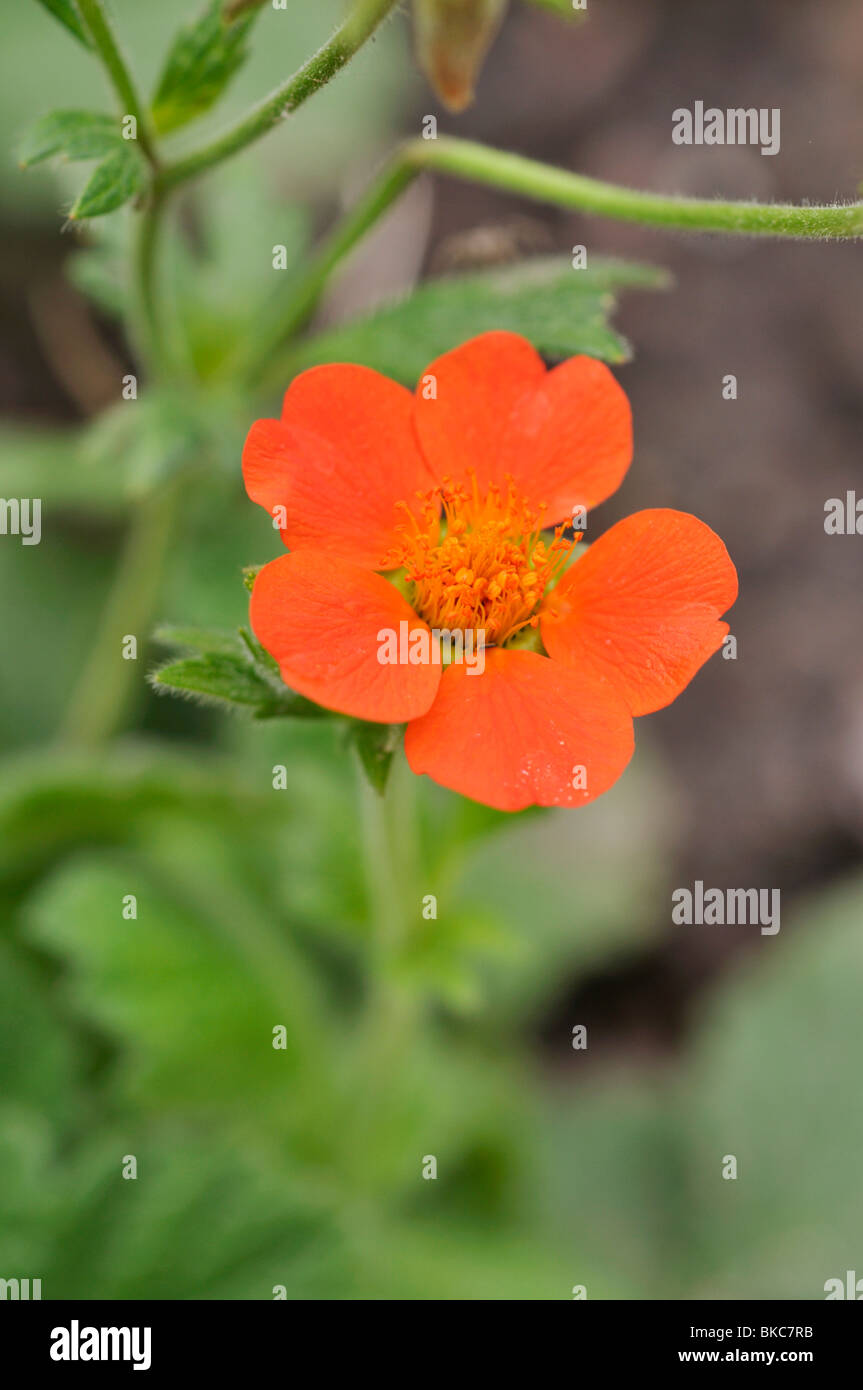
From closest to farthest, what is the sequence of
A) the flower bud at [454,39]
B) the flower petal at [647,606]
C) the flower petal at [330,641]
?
the flower petal at [330,641], the flower petal at [647,606], the flower bud at [454,39]

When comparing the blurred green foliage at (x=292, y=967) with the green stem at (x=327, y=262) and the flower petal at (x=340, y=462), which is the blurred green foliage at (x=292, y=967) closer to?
the green stem at (x=327, y=262)

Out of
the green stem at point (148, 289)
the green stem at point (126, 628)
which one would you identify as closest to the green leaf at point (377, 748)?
the green stem at point (148, 289)

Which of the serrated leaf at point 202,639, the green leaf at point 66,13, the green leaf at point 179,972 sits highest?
the green leaf at point 66,13

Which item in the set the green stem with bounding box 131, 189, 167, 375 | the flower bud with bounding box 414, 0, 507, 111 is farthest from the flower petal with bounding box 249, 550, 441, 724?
the flower bud with bounding box 414, 0, 507, 111

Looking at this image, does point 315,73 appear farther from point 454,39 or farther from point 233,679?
point 233,679

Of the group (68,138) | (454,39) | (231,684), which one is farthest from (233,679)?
(454,39)

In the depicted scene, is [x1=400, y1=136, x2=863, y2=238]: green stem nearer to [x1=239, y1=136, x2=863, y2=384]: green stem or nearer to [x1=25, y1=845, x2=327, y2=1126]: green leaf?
[x1=239, y1=136, x2=863, y2=384]: green stem
